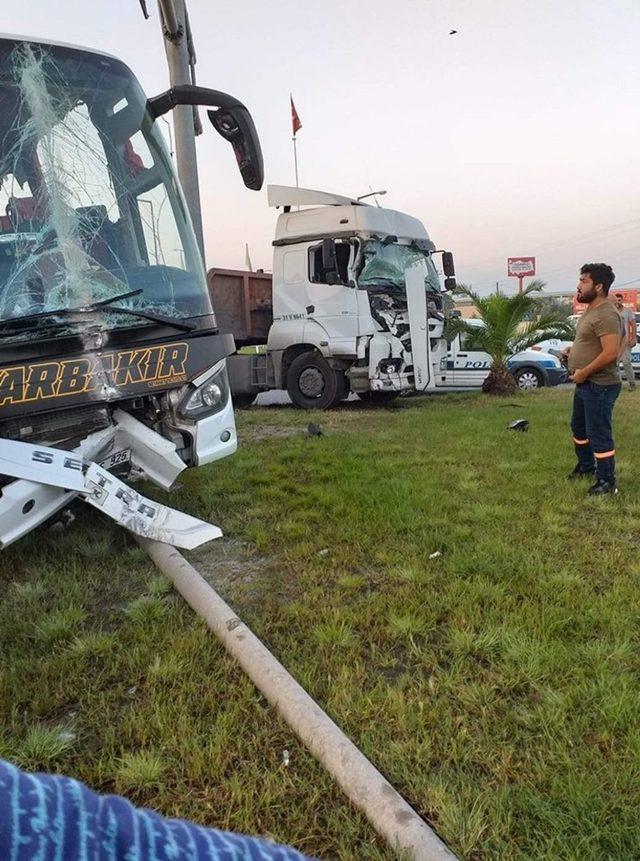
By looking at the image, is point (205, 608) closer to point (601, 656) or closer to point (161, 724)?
point (161, 724)

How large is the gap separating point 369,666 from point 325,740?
2.01ft

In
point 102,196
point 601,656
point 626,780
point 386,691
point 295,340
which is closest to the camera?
point 626,780

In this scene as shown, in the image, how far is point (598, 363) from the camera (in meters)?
4.88

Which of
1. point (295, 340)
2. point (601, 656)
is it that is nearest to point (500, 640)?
point (601, 656)

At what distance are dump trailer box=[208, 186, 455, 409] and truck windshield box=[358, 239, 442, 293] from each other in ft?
0.06

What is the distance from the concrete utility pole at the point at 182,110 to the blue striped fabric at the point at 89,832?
841cm

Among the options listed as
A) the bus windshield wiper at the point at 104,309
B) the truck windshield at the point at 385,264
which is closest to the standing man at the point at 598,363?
the bus windshield wiper at the point at 104,309

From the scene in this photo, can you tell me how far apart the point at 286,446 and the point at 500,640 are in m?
5.04

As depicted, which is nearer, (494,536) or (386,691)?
(386,691)

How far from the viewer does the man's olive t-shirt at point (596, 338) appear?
4.83 m

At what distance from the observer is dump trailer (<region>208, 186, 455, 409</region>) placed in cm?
1028

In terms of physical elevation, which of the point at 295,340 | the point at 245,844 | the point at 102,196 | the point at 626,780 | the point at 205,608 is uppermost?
the point at 102,196

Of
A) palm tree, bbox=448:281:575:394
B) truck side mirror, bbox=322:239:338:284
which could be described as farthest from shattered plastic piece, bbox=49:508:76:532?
palm tree, bbox=448:281:575:394

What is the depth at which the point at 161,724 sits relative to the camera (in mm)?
2270
